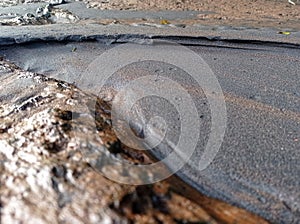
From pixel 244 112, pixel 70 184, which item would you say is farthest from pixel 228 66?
pixel 70 184

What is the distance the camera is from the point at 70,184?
44.7 inches

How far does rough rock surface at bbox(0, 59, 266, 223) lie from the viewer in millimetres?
1037

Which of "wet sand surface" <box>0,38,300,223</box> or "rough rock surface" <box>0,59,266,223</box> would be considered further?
"wet sand surface" <box>0,38,300,223</box>

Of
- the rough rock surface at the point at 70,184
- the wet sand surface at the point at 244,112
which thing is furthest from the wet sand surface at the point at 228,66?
the rough rock surface at the point at 70,184

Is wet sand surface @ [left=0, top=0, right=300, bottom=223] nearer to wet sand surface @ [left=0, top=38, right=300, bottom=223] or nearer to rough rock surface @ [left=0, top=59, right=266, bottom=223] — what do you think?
wet sand surface @ [left=0, top=38, right=300, bottom=223]

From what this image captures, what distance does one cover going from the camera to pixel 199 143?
4.94 feet

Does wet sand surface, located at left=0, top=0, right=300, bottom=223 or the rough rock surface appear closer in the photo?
the rough rock surface

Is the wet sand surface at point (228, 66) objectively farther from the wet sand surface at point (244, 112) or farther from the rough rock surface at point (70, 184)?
the rough rock surface at point (70, 184)

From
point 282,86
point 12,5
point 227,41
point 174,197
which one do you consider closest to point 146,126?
point 174,197

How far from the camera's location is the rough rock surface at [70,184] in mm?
1037

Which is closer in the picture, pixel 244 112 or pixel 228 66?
pixel 244 112

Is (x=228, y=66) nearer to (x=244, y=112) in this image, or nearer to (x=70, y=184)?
(x=244, y=112)

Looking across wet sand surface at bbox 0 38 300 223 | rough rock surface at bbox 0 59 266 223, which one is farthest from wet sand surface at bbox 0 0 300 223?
rough rock surface at bbox 0 59 266 223

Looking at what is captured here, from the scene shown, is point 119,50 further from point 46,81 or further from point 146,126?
point 146,126
